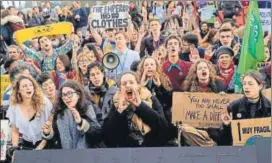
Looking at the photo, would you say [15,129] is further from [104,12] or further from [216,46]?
[216,46]

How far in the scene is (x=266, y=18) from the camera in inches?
142

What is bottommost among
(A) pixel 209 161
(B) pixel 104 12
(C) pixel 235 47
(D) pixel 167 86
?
(A) pixel 209 161

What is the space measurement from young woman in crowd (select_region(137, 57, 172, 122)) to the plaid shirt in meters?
0.68

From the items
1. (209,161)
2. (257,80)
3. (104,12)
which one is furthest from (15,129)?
(257,80)

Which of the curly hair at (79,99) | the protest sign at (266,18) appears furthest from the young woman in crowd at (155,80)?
the protest sign at (266,18)

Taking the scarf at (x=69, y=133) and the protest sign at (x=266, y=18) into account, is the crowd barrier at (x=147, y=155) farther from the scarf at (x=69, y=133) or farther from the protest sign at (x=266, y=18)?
the protest sign at (x=266, y=18)

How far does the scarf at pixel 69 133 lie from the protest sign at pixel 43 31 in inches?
28.0

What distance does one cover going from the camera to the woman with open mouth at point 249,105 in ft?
11.7

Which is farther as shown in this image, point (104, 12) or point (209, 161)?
point (104, 12)

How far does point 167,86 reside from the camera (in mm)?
3572

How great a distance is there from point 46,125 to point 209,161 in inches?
57.0

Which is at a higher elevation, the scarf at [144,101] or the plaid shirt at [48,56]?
the plaid shirt at [48,56]

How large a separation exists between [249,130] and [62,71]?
1.74 meters

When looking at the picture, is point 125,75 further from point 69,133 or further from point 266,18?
point 266,18
